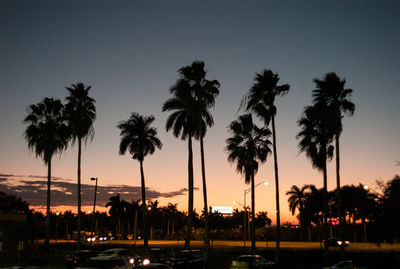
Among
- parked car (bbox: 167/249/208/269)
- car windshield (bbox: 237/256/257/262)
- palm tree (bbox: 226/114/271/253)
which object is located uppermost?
palm tree (bbox: 226/114/271/253)

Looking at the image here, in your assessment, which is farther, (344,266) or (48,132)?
(48,132)

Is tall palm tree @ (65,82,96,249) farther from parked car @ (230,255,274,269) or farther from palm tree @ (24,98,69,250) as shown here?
parked car @ (230,255,274,269)

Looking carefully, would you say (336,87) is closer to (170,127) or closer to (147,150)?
(170,127)

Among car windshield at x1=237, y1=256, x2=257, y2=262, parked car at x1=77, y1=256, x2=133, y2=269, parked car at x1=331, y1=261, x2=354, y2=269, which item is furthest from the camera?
car windshield at x1=237, y1=256, x2=257, y2=262

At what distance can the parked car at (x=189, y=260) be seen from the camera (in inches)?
1130

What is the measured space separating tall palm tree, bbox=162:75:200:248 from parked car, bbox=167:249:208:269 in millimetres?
15424

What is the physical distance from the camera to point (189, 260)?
29125mm

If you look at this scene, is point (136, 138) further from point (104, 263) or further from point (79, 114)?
point (104, 263)

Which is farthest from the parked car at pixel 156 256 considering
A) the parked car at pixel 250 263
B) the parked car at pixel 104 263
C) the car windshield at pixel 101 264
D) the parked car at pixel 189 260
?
the car windshield at pixel 101 264

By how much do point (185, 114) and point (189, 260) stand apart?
2127 cm

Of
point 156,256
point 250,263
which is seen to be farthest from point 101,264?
point 156,256

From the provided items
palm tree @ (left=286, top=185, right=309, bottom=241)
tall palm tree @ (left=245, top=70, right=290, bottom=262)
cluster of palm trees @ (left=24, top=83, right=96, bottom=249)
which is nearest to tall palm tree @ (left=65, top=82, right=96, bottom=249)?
cluster of palm trees @ (left=24, top=83, right=96, bottom=249)

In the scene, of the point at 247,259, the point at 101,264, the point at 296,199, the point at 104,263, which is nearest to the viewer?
the point at 101,264

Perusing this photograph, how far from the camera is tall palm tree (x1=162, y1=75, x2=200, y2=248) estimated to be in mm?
45875
